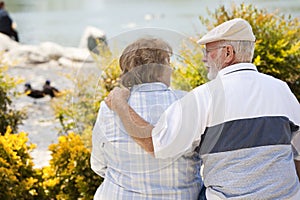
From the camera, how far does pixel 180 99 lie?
8.12ft

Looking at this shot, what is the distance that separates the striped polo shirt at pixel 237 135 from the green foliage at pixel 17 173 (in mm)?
1635

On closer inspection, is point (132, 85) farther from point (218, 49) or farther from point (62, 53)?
point (62, 53)

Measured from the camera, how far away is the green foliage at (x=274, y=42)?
5.02 m

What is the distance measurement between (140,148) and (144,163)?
73 mm

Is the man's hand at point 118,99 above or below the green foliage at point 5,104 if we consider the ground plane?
above

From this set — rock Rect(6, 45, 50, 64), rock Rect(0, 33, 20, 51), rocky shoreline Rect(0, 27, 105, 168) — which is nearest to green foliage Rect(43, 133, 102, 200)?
rocky shoreline Rect(0, 27, 105, 168)

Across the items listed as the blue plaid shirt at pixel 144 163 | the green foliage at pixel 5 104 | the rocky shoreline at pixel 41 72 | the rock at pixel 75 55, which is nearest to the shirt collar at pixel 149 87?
the blue plaid shirt at pixel 144 163

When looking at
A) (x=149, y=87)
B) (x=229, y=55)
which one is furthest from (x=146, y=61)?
(x=229, y=55)

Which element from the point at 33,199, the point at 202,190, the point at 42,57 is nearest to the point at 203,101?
the point at 202,190

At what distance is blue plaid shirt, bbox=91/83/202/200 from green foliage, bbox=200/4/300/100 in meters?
2.60

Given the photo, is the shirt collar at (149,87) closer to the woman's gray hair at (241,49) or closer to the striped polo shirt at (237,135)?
the striped polo shirt at (237,135)

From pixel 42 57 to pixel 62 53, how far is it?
51 centimetres

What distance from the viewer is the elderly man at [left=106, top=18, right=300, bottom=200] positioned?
7.72 ft

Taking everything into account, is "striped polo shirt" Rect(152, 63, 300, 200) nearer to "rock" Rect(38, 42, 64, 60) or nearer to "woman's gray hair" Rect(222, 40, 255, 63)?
"woman's gray hair" Rect(222, 40, 255, 63)
